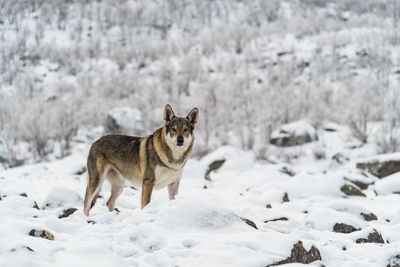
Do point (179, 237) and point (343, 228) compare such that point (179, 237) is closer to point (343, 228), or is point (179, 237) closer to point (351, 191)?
point (343, 228)

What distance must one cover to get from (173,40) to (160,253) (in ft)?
140

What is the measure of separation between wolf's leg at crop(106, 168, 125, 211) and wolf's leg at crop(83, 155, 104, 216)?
281mm

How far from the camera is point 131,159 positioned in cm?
574

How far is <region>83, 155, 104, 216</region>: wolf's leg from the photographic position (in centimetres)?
573

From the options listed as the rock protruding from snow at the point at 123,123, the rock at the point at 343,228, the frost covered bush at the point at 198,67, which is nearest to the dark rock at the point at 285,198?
the rock at the point at 343,228

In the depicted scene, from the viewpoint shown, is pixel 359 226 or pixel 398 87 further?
pixel 398 87

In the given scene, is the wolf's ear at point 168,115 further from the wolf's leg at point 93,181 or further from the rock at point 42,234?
the rock at point 42,234

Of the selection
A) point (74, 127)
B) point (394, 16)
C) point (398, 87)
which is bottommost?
point (74, 127)

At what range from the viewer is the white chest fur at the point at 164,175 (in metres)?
5.33

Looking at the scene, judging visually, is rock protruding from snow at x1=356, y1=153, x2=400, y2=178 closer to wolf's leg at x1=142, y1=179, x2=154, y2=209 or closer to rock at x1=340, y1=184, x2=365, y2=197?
rock at x1=340, y1=184, x2=365, y2=197

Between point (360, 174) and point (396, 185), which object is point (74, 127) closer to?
point (360, 174)

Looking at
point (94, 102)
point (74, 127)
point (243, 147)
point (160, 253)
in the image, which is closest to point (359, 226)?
point (160, 253)

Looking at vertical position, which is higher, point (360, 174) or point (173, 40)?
point (173, 40)

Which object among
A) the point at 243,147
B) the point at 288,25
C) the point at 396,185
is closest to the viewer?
the point at 396,185
